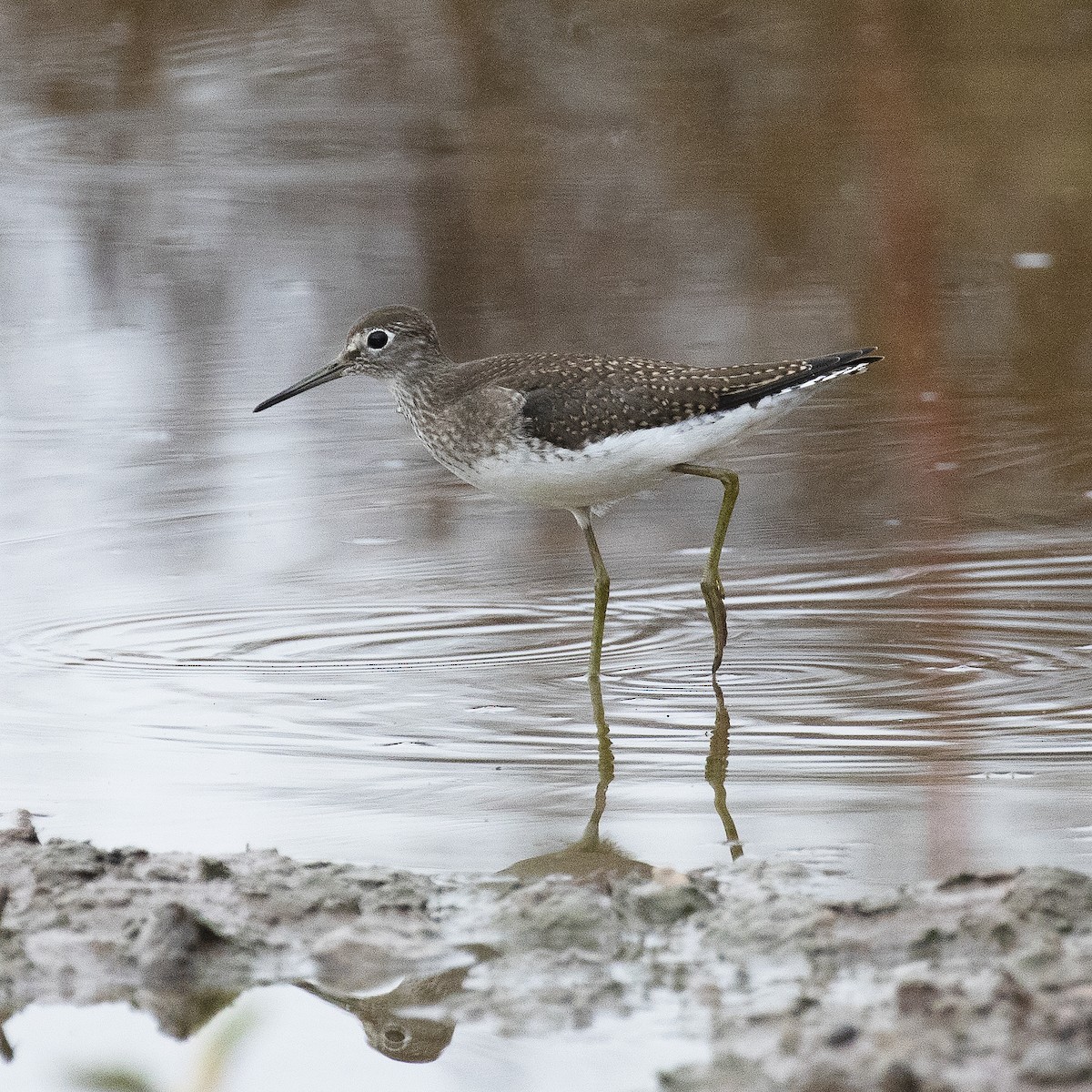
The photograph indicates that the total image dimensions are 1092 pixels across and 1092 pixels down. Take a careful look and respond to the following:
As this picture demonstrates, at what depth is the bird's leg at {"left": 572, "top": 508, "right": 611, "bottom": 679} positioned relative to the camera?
194 inches

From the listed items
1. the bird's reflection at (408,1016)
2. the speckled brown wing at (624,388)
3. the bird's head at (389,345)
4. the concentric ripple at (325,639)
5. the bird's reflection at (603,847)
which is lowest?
the bird's reflection at (408,1016)

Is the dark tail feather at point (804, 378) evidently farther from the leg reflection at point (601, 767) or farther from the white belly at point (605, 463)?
the leg reflection at point (601, 767)

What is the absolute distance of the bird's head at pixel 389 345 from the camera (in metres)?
5.73

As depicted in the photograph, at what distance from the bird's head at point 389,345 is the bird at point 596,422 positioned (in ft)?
0.72

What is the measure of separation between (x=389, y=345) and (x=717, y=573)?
1306mm

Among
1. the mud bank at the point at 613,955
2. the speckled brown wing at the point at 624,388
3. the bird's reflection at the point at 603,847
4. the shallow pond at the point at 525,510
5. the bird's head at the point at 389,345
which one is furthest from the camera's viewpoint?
the bird's head at the point at 389,345

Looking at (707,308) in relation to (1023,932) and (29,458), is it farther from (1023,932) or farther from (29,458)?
(1023,932)

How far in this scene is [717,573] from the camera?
5156 mm

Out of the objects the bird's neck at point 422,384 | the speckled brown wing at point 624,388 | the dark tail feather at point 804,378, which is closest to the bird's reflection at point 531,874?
the speckled brown wing at point 624,388

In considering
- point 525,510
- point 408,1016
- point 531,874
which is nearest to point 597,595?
point 525,510

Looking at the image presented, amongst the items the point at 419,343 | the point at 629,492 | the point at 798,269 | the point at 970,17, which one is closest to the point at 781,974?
the point at 629,492

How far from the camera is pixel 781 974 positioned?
9.55 ft

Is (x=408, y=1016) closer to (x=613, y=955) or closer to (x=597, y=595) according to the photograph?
(x=613, y=955)

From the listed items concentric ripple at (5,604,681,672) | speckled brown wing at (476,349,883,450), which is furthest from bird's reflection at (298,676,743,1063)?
speckled brown wing at (476,349,883,450)
